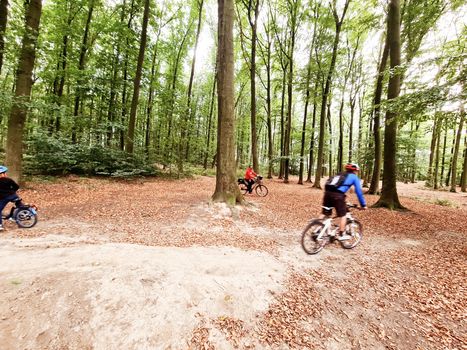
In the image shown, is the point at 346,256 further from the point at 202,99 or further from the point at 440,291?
the point at 202,99

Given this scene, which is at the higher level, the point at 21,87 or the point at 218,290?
the point at 21,87

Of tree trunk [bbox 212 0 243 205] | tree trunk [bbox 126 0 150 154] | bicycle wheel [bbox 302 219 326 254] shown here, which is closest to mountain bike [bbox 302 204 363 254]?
bicycle wheel [bbox 302 219 326 254]

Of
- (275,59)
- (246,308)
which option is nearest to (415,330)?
(246,308)

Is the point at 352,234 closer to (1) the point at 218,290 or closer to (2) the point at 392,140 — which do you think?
(1) the point at 218,290

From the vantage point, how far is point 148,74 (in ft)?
55.0

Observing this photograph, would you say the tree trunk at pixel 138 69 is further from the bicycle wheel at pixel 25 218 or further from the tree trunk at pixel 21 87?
the bicycle wheel at pixel 25 218

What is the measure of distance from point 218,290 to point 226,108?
6.19 m

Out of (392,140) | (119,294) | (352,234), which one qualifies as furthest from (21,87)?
(392,140)

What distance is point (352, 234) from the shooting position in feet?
17.8

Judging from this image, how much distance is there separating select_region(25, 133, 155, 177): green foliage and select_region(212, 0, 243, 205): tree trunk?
702 cm

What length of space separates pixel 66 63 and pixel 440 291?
812 inches

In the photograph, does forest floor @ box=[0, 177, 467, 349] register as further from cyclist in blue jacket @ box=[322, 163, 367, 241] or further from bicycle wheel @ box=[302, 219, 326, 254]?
cyclist in blue jacket @ box=[322, 163, 367, 241]

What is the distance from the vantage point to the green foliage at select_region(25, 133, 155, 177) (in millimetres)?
10891

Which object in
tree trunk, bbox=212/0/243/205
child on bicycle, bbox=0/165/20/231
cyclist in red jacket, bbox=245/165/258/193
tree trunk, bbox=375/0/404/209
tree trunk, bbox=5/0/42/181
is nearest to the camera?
child on bicycle, bbox=0/165/20/231
